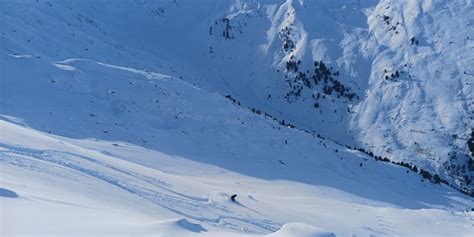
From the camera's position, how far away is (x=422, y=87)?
38.2 metres

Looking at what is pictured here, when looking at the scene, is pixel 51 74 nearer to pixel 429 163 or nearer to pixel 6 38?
pixel 6 38

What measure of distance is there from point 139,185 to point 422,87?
2812cm

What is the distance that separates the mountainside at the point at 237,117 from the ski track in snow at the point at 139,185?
82mm

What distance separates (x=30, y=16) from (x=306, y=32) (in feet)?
71.0

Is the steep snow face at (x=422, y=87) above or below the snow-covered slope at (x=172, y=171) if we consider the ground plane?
above

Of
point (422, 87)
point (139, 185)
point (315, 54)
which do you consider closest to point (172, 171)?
point (139, 185)

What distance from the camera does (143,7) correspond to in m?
52.3

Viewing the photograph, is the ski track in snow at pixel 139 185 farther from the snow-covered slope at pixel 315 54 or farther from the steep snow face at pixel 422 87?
the steep snow face at pixel 422 87

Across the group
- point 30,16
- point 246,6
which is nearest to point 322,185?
point 30,16

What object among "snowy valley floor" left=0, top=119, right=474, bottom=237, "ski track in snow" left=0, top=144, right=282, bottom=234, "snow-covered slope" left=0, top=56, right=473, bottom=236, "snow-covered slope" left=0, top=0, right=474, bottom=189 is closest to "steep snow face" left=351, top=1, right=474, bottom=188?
"snow-covered slope" left=0, top=0, right=474, bottom=189

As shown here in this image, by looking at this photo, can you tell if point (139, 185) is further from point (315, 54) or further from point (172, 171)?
point (315, 54)

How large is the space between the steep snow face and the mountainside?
12 centimetres

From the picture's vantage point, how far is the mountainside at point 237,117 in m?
14.1

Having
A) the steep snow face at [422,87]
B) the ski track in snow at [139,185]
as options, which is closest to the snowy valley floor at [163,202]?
the ski track in snow at [139,185]
